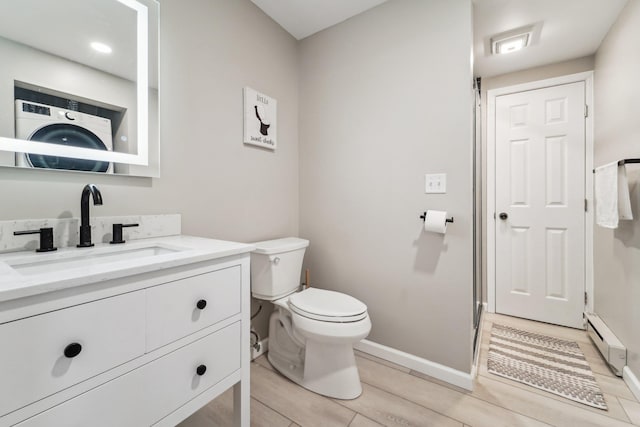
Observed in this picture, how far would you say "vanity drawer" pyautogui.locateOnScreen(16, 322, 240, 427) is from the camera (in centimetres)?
66

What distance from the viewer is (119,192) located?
1188mm

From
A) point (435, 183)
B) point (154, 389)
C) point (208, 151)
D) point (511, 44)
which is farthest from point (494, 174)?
point (154, 389)

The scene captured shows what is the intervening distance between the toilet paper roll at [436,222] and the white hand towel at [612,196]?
3.47 feet

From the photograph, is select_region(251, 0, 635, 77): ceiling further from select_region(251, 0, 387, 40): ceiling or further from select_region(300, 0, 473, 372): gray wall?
select_region(300, 0, 473, 372): gray wall

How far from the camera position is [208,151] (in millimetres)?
1541

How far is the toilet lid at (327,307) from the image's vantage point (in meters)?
1.39

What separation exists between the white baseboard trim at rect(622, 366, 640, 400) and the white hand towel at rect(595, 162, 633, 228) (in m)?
0.86

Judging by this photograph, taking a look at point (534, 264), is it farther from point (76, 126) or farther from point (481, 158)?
point (76, 126)

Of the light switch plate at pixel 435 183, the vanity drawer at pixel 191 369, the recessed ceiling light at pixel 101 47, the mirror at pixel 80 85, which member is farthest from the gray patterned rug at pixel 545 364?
the recessed ceiling light at pixel 101 47

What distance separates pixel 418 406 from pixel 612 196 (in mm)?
1755

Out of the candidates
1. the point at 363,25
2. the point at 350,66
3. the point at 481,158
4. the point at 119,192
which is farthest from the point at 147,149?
the point at 481,158

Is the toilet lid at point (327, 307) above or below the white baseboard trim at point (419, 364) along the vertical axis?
above

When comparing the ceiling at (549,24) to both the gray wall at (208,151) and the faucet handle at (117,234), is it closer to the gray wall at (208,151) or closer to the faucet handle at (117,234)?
Result: the gray wall at (208,151)

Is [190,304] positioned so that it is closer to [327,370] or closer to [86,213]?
[86,213]
